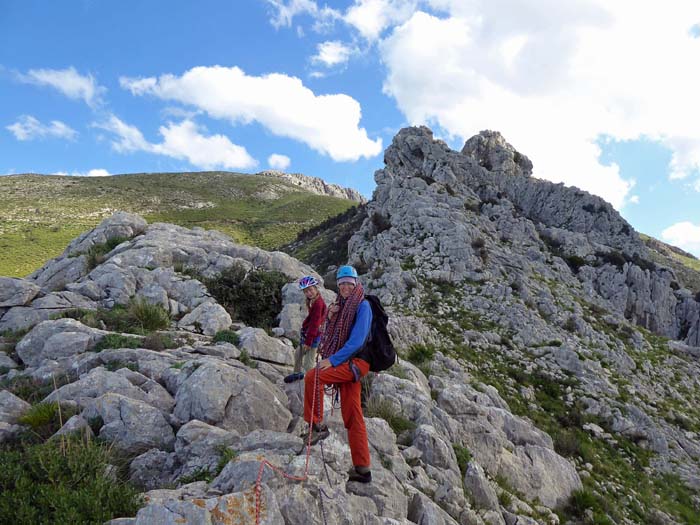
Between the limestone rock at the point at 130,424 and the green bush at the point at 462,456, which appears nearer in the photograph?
the limestone rock at the point at 130,424

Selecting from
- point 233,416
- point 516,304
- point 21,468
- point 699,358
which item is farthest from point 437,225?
point 21,468

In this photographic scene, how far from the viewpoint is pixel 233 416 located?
621 centimetres

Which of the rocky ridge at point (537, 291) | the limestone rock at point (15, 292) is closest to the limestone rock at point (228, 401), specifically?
the limestone rock at point (15, 292)

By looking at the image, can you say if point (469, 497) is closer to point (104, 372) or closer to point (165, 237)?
point (104, 372)

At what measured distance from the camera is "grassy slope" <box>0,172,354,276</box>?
63281mm

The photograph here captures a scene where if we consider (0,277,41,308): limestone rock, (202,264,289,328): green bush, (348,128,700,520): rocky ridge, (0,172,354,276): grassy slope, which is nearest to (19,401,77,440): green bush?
(0,277,41,308): limestone rock

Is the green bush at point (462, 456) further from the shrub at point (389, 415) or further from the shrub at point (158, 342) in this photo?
the shrub at point (158, 342)

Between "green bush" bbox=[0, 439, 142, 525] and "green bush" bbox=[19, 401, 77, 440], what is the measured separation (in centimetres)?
102

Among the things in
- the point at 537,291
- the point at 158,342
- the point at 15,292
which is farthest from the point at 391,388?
the point at 537,291

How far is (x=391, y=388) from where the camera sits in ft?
30.3

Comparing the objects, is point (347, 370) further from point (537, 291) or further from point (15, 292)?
point (537, 291)

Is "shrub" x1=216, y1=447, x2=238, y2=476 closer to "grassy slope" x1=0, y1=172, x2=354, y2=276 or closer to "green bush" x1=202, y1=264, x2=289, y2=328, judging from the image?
"green bush" x1=202, y1=264, x2=289, y2=328

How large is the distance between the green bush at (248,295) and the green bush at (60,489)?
25.3 ft

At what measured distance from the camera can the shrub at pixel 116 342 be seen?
→ 816 cm
